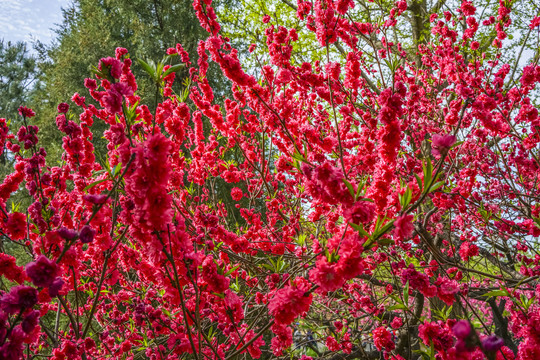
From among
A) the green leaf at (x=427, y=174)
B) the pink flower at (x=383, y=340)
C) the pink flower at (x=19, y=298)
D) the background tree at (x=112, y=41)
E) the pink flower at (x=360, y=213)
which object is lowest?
A: the pink flower at (x=383, y=340)

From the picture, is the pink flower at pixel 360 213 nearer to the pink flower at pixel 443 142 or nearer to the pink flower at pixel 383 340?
the pink flower at pixel 443 142

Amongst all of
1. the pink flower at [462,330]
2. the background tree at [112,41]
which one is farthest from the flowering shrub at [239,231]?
the background tree at [112,41]

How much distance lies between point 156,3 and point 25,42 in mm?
9862

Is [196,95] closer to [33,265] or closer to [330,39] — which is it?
[330,39]

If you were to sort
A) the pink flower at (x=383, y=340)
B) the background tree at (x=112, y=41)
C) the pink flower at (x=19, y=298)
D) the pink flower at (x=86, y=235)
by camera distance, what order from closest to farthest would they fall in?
the pink flower at (x=19, y=298) < the pink flower at (x=86, y=235) < the pink flower at (x=383, y=340) < the background tree at (x=112, y=41)

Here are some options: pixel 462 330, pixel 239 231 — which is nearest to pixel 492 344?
pixel 462 330

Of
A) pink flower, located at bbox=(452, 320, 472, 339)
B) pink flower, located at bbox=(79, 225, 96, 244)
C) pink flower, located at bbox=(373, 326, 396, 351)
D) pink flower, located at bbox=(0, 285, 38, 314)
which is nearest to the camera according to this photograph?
pink flower, located at bbox=(452, 320, 472, 339)

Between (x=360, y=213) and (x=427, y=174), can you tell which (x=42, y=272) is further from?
(x=427, y=174)

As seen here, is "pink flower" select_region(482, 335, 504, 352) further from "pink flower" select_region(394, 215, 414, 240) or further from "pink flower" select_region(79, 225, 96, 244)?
"pink flower" select_region(79, 225, 96, 244)

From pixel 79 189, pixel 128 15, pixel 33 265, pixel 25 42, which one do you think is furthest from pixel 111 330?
pixel 25 42

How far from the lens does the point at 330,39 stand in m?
3.06

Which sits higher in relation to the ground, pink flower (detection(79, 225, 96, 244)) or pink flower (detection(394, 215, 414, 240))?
pink flower (detection(79, 225, 96, 244))

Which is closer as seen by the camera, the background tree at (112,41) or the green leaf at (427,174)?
the green leaf at (427,174)

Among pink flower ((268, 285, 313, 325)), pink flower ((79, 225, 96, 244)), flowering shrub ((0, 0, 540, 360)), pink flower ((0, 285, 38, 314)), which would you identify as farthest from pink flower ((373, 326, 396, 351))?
pink flower ((0, 285, 38, 314))
